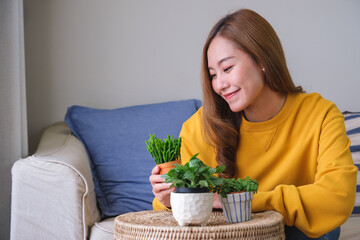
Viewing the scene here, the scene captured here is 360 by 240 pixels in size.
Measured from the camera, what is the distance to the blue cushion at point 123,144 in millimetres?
1804

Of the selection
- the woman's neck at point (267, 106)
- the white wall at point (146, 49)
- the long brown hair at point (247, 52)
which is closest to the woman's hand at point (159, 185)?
the long brown hair at point (247, 52)

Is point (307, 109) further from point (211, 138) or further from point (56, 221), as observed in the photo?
point (56, 221)

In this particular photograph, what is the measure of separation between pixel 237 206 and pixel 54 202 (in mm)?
827

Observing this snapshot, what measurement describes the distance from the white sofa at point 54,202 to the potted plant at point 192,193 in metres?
0.71

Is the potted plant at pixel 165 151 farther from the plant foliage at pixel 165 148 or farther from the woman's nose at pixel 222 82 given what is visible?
the woman's nose at pixel 222 82

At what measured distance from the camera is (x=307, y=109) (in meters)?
1.28

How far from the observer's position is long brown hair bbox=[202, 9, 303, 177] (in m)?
1.24

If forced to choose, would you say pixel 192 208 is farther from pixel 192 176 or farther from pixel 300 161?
pixel 300 161

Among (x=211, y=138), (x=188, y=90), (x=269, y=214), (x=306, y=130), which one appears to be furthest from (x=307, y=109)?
(x=188, y=90)

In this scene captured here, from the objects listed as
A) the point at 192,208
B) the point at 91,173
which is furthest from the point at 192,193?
the point at 91,173

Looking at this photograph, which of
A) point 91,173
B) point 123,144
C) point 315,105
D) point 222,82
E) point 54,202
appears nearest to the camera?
point 222,82

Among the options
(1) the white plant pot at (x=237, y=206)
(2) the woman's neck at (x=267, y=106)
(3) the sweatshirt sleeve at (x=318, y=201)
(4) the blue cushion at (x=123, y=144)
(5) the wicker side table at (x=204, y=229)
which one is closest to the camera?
(5) the wicker side table at (x=204, y=229)

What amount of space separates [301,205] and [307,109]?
0.39m

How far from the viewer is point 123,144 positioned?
1928 millimetres
